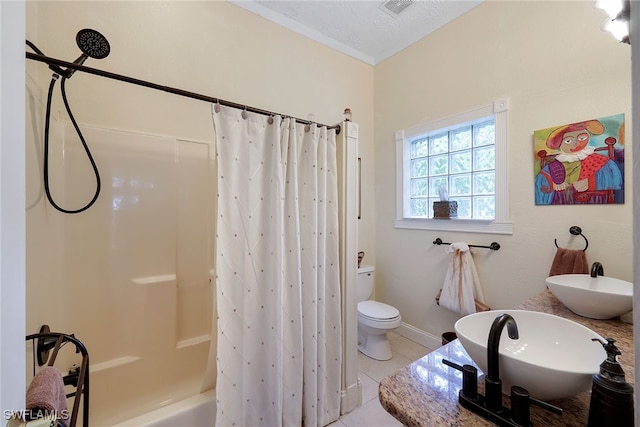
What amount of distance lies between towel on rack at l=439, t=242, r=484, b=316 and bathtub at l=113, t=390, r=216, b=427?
70.5 inches

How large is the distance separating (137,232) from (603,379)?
210 cm

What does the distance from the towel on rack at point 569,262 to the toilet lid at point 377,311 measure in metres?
1.11

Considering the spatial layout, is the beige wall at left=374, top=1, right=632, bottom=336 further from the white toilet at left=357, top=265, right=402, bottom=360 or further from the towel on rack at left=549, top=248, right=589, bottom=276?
the white toilet at left=357, top=265, right=402, bottom=360

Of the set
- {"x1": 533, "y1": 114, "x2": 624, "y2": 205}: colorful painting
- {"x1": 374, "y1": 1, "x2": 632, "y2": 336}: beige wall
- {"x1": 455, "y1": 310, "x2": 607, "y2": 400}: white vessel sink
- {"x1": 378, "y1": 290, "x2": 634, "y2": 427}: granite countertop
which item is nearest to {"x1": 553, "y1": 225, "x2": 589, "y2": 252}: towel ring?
{"x1": 374, "y1": 1, "x2": 632, "y2": 336}: beige wall

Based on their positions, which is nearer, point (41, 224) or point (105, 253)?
point (41, 224)

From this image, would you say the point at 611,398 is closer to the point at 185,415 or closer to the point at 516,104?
the point at 185,415

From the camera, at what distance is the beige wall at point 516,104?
1.44m

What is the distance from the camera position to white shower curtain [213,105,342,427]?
1217 millimetres

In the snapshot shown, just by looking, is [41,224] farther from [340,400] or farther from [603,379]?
[603,379]

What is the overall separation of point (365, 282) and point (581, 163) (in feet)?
5.96

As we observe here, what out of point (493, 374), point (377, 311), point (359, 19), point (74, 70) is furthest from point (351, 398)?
point (359, 19)

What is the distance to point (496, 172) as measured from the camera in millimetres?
1880
